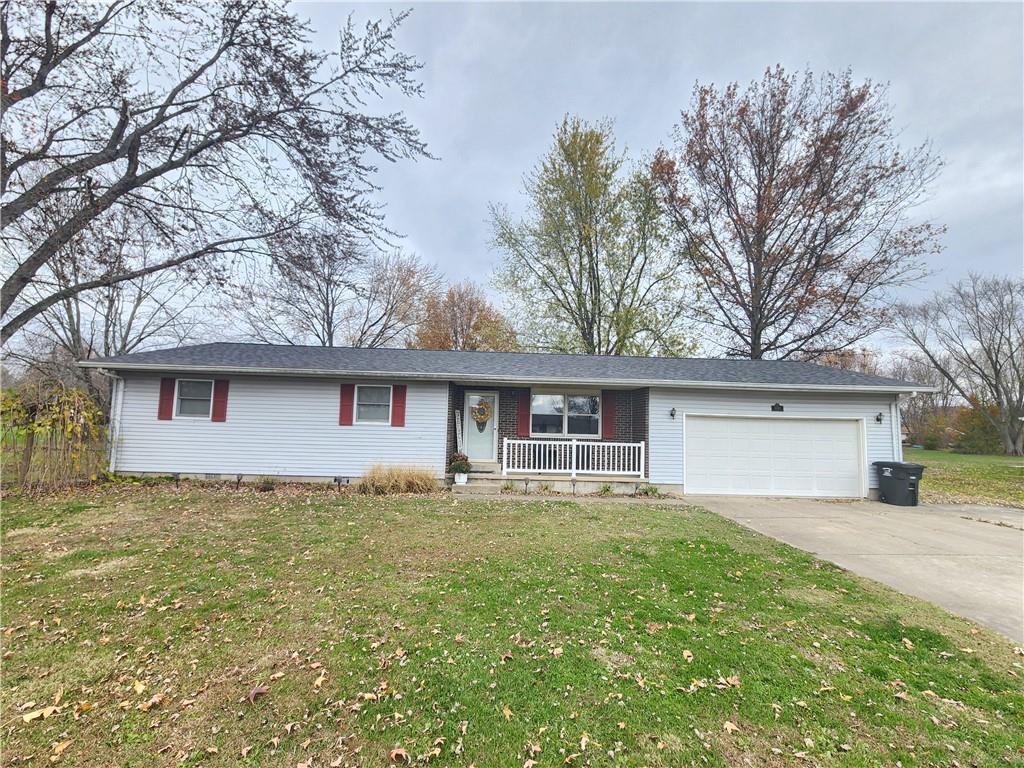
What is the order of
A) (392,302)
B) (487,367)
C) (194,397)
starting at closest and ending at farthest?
(194,397)
(487,367)
(392,302)

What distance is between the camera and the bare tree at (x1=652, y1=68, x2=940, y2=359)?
16.3m

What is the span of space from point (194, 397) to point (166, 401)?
2.00 ft

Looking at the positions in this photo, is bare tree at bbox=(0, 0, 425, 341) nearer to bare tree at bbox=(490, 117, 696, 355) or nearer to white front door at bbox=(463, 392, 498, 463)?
white front door at bbox=(463, 392, 498, 463)

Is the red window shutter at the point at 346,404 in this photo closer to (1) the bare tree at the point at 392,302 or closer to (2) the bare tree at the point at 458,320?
(2) the bare tree at the point at 458,320

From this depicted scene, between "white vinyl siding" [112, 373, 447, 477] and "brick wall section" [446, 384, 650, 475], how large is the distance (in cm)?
89

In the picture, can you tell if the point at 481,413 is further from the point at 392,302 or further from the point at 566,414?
the point at 392,302

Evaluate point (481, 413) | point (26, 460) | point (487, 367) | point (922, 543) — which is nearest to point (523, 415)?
point (481, 413)

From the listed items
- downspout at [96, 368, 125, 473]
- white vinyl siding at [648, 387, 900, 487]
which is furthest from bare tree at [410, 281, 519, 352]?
downspout at [96, 368, 125, 473]

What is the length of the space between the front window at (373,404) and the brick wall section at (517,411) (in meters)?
1.71

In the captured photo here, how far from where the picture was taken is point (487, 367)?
39.2 ft

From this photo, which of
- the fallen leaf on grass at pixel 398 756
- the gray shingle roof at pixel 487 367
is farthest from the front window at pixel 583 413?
the fallen leaf on grass at pixel 398 756

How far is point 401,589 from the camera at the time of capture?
174 inches

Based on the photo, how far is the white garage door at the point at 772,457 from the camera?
36.4ft

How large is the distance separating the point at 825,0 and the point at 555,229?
11872 mm
